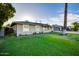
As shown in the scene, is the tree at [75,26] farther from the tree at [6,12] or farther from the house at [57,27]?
the tree at [6,12]

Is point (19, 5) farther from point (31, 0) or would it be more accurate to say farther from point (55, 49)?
point (55, 49)

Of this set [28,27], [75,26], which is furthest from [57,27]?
[28,27]

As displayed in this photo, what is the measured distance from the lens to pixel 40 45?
2.56 meters

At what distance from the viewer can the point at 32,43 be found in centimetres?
257

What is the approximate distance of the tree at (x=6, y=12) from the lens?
2.55 meters

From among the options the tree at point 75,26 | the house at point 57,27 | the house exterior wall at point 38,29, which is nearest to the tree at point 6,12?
the house exterior wall at point 38,29

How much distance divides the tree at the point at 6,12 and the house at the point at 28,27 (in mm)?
108

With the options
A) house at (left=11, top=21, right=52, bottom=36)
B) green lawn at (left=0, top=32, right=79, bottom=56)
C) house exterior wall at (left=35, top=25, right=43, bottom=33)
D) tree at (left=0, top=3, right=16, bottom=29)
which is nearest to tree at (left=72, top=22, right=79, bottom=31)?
green lawn at (left=0, top=32, right=79, bottom=56)

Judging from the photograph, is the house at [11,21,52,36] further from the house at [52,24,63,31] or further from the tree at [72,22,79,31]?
the tree at [72,22,79,31]

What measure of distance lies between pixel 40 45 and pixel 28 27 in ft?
0.84

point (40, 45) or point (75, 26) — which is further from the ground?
point (75, 26)

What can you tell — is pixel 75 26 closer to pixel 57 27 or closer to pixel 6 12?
pixel 57 27

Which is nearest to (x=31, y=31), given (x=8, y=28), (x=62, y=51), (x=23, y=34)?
(x=23, y=34)

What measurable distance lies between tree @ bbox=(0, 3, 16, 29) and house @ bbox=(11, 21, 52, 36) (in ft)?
0.36
